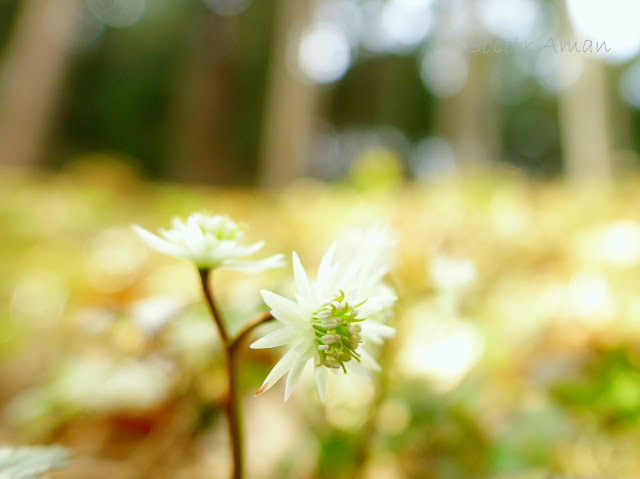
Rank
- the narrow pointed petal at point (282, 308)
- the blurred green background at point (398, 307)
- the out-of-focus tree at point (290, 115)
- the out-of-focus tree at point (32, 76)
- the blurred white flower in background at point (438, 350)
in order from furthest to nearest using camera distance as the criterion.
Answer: the out-of-focus tree at point (290, 115), the out-of-focus tree at point (32, 76), the blurred white flower in background at point (438, 350), the blurred green background at point (398, 307), the narrow pointed petal at point (282, 308)

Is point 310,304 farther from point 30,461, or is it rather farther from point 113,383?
point 113,383

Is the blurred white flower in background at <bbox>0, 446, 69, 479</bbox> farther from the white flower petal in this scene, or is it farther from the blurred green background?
the white flower petal

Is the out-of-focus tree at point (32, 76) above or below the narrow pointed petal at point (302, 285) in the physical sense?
above

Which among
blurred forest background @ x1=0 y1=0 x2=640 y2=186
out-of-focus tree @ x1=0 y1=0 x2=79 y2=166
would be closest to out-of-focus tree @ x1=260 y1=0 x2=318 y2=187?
blurred forest background @ x1=0 y1=0 x2=640 y2=186

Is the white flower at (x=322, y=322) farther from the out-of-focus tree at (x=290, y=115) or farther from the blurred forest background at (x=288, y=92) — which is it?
the out-of-focus tree at (x=290, y=115)

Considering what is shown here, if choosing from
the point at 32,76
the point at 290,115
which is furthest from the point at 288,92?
the point at 32,76

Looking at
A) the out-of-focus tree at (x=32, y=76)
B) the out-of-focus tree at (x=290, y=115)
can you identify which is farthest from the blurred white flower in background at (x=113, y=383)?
the out-of-focus tree at (x=32, y=76)

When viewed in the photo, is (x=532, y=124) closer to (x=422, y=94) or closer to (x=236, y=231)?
(x=422, y=94)
